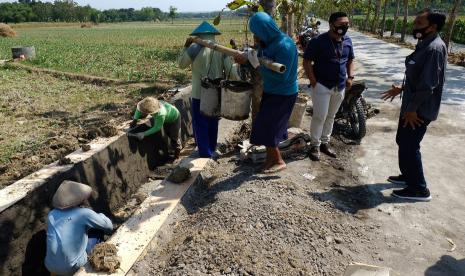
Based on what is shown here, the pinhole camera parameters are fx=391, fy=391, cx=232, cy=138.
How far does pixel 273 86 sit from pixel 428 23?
5.19 feet

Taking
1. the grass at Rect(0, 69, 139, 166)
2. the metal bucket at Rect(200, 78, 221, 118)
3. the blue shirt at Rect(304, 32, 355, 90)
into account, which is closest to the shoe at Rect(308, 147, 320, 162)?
the blue shirt at Rect(304, 32, 355, 90)

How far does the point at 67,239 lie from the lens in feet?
10.4

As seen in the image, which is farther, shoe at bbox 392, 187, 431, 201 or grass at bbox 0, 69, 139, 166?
grass at bbox 0, 69, 139, 166

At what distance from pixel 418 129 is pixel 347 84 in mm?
1232

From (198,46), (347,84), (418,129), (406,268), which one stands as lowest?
(406,268)

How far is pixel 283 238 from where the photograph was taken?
10.9ft

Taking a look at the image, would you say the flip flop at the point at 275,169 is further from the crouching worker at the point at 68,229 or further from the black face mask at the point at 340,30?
the crouching worker at the point at 68,229

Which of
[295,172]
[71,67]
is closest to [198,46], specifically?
[295,172]

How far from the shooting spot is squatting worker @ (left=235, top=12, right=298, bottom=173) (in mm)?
3835

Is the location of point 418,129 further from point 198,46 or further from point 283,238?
point 198,46

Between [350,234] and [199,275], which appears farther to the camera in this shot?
[350,234]

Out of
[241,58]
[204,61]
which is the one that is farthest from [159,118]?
[241,58]

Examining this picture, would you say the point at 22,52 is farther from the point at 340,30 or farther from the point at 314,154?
the point at 340,30

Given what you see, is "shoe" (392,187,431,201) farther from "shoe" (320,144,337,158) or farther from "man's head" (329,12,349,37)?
"man's head" (329,12,349,37)
